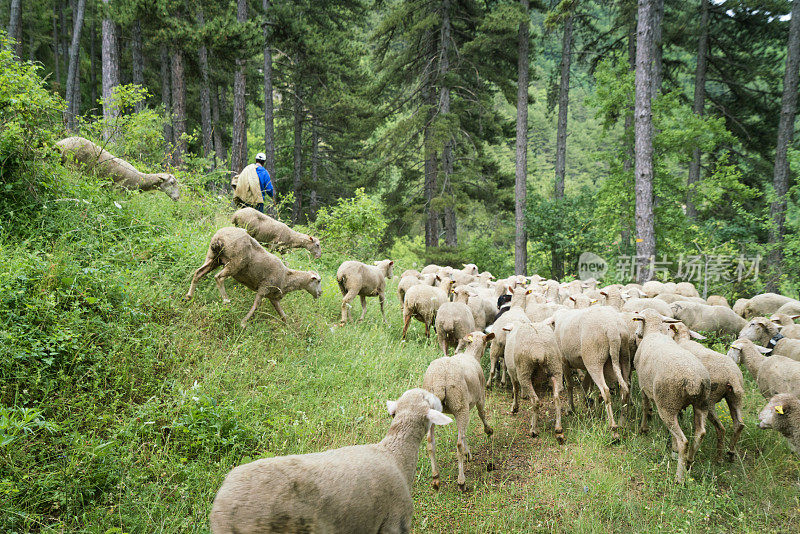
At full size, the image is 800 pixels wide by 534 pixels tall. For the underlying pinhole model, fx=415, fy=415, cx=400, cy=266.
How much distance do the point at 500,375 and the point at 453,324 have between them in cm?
178

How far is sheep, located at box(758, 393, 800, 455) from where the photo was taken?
445 centimetres

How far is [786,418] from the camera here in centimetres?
449

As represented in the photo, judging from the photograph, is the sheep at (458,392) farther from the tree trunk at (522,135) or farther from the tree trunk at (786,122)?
the tree trunk at (786,122)

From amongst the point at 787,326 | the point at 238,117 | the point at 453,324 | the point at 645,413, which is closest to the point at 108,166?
the point at 453,324

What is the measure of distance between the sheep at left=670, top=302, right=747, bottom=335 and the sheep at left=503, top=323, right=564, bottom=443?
437cm

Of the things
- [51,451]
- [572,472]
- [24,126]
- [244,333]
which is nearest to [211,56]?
[24,126]

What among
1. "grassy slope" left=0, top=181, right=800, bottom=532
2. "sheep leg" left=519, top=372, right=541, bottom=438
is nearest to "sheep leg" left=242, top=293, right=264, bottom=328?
"grassy slope" left=0, top=181, right=800, bottom=532

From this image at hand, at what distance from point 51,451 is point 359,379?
3.61m

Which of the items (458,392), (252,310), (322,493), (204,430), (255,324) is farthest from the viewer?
(255,324)

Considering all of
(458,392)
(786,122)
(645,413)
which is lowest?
(645,413)

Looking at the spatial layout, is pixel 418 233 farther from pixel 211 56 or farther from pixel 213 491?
pixel 213 491

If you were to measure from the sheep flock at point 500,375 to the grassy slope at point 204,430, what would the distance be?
312 millimetres

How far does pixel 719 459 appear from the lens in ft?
16.3

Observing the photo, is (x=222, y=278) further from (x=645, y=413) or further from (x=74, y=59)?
(x=74, y=59)
